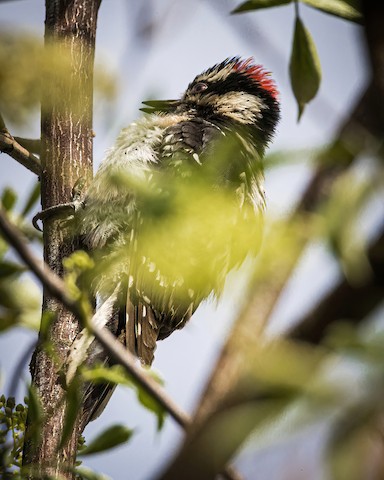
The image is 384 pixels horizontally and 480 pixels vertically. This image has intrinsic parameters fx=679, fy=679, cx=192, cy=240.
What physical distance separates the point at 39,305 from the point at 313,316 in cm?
146

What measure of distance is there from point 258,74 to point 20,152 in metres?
2.31

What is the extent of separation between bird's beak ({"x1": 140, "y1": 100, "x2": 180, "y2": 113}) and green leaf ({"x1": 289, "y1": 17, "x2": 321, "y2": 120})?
171 cm

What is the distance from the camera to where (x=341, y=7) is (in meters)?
1.41

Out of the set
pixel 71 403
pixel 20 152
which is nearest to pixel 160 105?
pixel 20 152

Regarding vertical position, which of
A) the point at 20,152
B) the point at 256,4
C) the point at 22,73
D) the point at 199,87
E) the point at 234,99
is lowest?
the point at 256,4

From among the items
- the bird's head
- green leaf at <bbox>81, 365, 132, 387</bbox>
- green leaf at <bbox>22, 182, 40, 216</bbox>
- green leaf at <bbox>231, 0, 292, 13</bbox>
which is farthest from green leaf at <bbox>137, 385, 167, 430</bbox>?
the bird's head

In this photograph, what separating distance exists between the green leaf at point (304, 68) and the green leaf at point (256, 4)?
0.13 metres

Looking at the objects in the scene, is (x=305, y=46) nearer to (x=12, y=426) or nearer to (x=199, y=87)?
(x=12, y=426)

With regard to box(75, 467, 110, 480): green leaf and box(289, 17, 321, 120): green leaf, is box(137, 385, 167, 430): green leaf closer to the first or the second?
box(75, 467, 110, 480): green leaf

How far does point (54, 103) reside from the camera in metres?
2.48

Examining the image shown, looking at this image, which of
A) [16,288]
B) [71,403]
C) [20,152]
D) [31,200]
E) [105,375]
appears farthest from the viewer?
[20,152]

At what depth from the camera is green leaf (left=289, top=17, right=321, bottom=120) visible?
154 cm

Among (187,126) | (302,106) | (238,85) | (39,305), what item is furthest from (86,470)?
(238,85)

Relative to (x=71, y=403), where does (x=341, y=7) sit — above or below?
above
